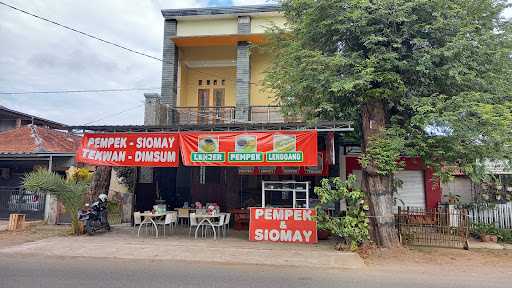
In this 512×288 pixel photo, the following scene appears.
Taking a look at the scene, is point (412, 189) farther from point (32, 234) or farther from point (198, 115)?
point (32, 234)

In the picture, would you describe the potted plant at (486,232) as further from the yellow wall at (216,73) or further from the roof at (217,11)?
the roof at (217,11)

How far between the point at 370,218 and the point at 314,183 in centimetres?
512

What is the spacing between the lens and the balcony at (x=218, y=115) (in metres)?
16.5

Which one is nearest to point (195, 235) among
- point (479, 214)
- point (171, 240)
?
point (171, 240)

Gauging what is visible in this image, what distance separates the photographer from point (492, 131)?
8.80 metres

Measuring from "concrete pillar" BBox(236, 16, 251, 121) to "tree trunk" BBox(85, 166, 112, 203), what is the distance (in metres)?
5.83

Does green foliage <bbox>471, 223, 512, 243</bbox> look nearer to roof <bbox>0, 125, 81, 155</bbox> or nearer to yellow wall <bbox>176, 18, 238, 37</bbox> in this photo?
yellow wall <bbox>176, 18, 238, 37</bbox>

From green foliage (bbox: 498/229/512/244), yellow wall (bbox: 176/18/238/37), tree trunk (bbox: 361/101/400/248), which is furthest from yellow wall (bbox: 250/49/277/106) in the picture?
green foliage (bbox: 498/229/512/244)

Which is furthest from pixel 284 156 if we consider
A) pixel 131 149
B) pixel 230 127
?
pixel 131 149

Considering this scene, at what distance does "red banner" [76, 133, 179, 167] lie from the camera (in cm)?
1205

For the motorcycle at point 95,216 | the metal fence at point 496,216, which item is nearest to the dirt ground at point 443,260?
the metal fence at point 496,216

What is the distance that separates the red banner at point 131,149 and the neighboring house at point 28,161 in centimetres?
506

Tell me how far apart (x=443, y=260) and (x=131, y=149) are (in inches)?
381

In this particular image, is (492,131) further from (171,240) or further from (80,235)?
(80,235)
